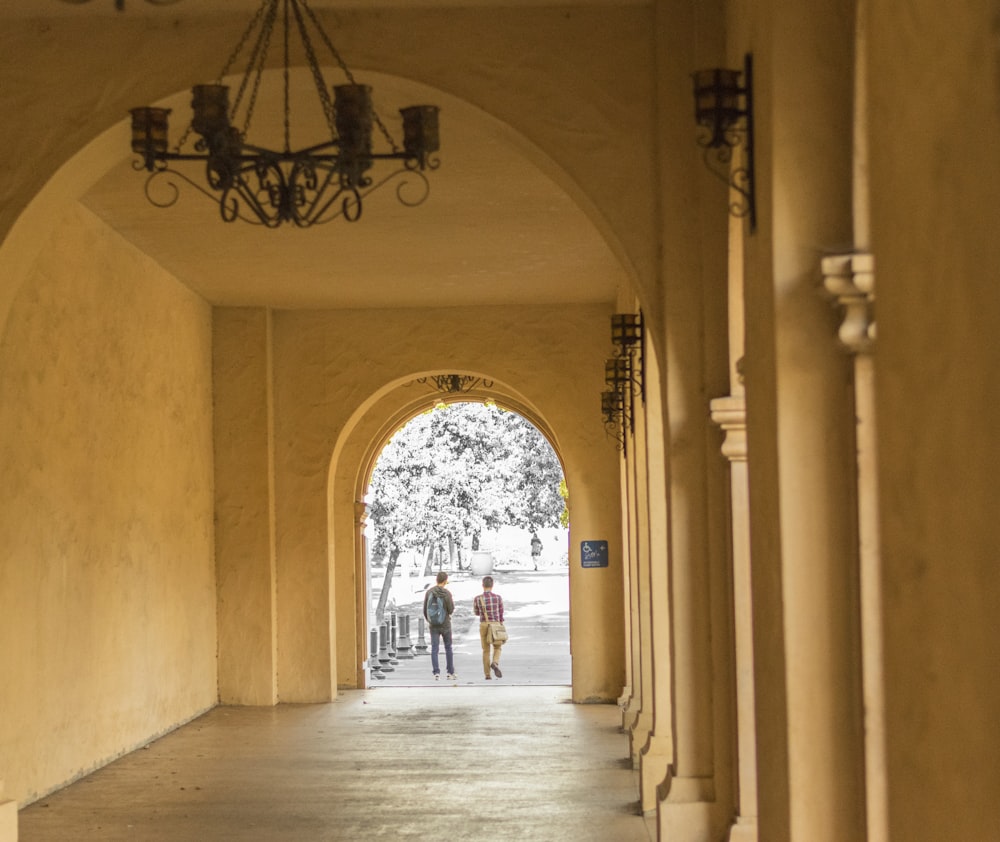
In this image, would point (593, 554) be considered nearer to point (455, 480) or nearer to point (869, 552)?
point (869, 552)

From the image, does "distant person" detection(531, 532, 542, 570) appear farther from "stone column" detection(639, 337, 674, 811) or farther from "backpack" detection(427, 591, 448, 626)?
"stone column" detection(639, 337, 674, 811)

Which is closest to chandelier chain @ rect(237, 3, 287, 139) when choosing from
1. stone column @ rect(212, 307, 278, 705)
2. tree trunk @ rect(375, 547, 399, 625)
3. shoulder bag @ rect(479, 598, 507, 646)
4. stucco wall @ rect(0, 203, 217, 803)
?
stucco wall @ rect(0, 203, 217, 803)

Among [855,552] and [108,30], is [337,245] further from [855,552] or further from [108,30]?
[855,552]

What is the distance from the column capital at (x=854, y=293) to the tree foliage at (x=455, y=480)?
105 ft

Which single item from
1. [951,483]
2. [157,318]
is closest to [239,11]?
[951,483]

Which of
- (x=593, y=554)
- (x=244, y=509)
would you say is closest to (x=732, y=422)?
(x=593, y=554)

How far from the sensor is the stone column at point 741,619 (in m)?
6.02

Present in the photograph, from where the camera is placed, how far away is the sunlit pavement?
66.9ft

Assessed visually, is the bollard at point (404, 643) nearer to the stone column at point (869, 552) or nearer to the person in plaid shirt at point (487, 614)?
the person in plaid shirt at point (487, 614)

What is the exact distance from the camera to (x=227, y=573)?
14.4 m

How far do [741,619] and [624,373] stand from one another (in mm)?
5781

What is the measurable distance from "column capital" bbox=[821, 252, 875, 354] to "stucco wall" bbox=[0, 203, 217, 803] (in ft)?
18.5

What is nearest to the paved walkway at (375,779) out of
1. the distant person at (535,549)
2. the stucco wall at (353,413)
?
the stucco wall at (353,413)

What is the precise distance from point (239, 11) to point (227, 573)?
28.5ft
